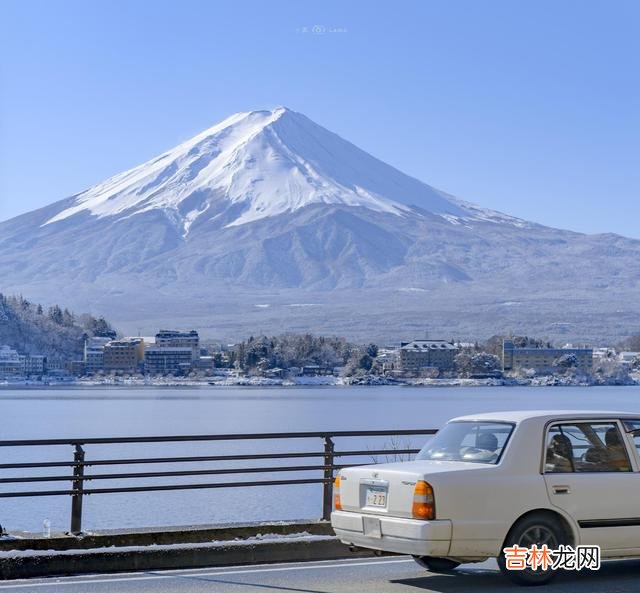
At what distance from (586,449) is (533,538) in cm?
104

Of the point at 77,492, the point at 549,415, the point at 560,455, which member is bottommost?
the point at 77,492

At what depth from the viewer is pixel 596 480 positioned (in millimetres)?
→ 12273

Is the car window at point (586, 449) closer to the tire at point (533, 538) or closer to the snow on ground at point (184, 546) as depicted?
the tire at point (533, 538)

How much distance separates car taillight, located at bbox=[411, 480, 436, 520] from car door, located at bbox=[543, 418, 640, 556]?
113cm

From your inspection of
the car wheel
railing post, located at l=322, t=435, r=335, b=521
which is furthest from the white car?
railing post, located at l=322, t=435, r=335, b=521

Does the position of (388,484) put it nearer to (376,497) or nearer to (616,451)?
(376,497)

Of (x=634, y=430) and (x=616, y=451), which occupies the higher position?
(x=634, y=430)

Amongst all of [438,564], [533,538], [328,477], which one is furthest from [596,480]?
[328,477]

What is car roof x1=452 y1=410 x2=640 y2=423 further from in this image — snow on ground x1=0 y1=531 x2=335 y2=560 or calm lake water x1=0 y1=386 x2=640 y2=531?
calm lake water x1=0 y1=386 x2=640 y2=531

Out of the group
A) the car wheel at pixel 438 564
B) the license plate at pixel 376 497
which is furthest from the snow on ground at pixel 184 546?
the license plate at pixel 376 497

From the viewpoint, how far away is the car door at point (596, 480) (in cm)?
1212

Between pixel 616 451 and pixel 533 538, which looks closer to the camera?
pixel 533 538

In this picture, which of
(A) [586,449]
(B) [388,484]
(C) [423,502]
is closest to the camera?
(C) [423,502]

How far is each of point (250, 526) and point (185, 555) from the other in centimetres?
134
